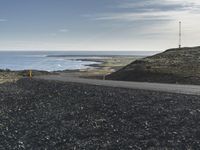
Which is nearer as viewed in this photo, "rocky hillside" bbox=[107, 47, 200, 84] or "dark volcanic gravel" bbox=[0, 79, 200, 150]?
"dark volcanic gravel" bbox=[0, 79, 200, 150]

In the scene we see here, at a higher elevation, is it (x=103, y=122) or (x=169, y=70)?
(x=169, y=70)

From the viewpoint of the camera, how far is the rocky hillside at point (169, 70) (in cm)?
3644

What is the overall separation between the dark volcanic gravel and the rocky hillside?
13636mm

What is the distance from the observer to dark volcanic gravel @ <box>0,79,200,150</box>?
44.0ft

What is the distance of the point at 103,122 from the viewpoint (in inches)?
639

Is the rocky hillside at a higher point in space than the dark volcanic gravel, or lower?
higher

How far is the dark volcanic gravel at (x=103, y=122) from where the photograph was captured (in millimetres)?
13406

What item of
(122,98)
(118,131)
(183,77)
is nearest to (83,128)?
(118,131)

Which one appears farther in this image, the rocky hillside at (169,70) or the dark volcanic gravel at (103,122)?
the rocky hillside at (169,70)

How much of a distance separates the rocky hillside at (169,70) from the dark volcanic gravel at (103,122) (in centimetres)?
1364

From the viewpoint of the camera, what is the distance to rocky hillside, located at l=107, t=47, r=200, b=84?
3644 centimetres

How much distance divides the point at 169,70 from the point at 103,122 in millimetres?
26152

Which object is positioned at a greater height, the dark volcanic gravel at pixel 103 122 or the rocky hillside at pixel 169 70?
the rocky hillside at pixel 169 70

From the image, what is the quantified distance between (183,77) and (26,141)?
23.8m
